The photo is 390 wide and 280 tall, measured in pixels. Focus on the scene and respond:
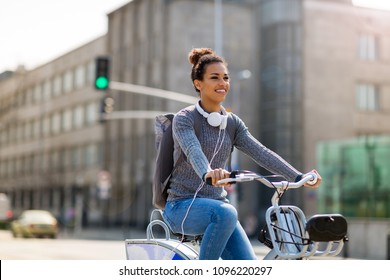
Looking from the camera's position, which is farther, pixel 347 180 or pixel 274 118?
pixel 274 118

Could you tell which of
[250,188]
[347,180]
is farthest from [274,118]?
[347,180]

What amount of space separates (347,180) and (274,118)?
17.2m

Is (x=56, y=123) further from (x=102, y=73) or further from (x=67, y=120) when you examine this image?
(x=102, y=73)

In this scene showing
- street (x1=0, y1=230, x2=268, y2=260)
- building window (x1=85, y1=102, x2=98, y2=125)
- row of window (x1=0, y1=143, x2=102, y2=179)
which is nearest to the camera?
street (x1=0, y1=230, x2=268, y2=260)

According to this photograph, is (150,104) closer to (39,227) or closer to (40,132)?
(40,132)

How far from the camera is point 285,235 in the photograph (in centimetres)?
284

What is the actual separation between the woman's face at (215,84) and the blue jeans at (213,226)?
0.46m

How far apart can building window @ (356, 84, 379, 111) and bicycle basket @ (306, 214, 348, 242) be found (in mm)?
45104

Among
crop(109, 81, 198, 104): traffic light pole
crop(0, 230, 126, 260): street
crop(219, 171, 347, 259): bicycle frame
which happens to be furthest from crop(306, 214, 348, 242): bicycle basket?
crop(109, 81, 198, 104): traffic light pole

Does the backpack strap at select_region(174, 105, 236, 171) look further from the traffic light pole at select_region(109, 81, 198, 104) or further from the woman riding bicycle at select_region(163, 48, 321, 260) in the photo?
the traffic light pole at select_region(109, 81, 198, 104)

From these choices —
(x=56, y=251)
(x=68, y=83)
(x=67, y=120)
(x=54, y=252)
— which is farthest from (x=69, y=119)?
(x=56, y=251)

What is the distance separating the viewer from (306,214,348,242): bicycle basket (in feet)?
8.37

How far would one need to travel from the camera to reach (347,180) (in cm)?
2852

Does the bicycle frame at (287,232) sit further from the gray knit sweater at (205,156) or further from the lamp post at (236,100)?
the lamp post at (236,100)
